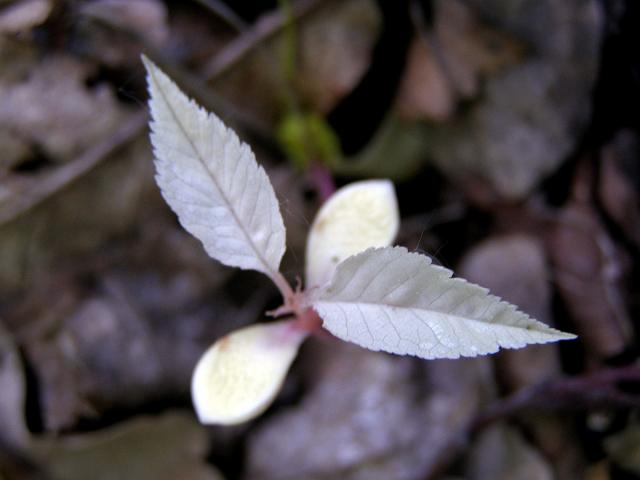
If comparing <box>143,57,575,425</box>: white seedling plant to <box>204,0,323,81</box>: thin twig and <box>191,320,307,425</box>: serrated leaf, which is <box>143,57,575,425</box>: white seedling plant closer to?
<box>191,320,307,425</box>: serrated leaf

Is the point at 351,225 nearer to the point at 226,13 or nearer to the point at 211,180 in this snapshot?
the point at 211,180

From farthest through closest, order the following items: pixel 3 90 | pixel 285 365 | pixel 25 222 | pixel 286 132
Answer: pixel 286 132 → pixel 25 222 → pixel 3 90 → pixel 285 365

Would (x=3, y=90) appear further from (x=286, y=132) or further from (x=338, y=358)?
(x=338, y=358)

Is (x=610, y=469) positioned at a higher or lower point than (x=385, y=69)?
lower

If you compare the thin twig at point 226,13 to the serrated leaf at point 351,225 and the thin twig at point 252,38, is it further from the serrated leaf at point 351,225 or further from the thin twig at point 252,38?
the serrated leaf at point 351,225

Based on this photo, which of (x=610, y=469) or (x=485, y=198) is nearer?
(x=610, y=469)

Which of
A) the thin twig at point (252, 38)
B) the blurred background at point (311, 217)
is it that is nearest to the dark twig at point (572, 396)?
the blurred background at point (311, 217)

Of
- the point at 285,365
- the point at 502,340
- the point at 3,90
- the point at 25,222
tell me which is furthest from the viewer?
the point at 25,222

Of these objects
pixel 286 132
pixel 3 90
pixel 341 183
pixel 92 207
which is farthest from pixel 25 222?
pixel 341 183
